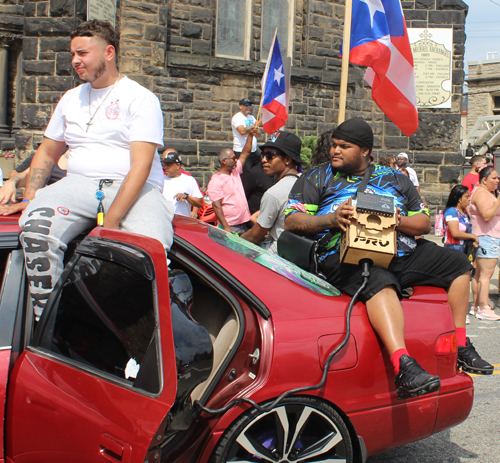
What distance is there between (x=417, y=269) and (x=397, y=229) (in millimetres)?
267

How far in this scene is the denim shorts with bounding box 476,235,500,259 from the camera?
24.8 ft

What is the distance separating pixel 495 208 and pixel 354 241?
17.2 feet

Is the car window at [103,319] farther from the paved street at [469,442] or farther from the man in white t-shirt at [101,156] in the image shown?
the paved street at [469,442]

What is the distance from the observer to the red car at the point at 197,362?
202cm

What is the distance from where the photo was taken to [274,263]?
2.81m

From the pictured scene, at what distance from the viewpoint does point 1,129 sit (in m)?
11.2

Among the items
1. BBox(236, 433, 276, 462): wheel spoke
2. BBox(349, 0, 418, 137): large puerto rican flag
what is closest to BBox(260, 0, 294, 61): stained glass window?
BBox(349, 0, 418, 137): large puerto rican flag

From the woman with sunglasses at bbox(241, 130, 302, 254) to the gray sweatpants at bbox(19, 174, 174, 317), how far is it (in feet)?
5.78

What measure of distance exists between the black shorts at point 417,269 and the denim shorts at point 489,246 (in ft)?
15.4

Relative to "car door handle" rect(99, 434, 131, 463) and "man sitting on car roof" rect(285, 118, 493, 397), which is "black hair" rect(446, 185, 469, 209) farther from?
"car door handle" rect(99, 434, 131, 463)

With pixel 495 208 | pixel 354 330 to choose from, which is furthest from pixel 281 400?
pixel 495 208

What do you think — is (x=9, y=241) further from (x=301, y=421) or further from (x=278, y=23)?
(x=278, y=23)

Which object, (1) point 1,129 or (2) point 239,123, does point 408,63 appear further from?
(1) point 1,129

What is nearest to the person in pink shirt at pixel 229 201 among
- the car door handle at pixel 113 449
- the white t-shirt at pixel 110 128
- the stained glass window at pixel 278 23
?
the white t-shirt at pixel 110 128
